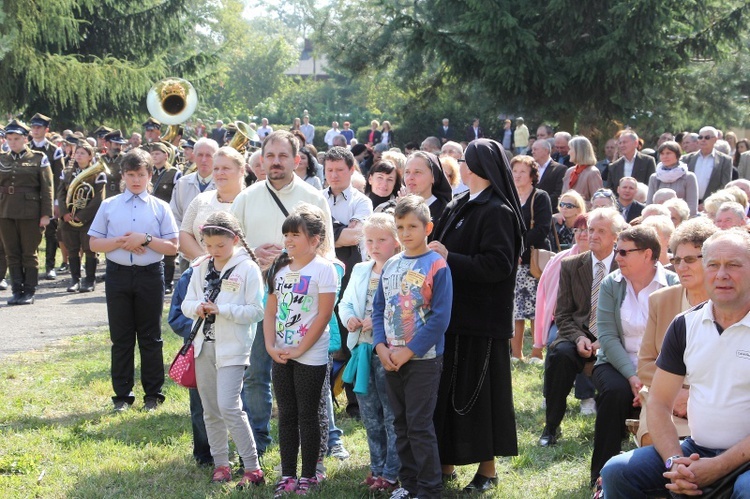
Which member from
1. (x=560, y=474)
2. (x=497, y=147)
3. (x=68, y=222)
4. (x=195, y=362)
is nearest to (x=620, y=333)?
(x=560, y=474)

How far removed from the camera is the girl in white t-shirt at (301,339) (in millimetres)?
5812

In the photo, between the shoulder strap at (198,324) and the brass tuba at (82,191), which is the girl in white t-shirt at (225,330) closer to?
the shoulder strap at (198,324)

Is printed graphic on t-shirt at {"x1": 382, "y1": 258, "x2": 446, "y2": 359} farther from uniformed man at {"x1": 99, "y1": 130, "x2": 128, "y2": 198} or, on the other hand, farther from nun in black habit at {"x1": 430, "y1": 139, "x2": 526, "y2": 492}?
uniformed man at {"x1": 99, "y1": 130, "x2": 128, "y2": 198}

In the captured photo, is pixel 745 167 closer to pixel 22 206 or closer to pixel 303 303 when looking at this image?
pixel 22 206

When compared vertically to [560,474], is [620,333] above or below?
above

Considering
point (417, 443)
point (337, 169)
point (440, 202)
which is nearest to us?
point (417, 443)

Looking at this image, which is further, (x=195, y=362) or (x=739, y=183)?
(x=739, y=183)

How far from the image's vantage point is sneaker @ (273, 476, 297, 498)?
226 inches

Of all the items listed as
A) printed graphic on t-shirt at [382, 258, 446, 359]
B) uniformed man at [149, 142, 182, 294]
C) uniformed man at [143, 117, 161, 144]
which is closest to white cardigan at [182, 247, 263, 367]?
printed graphic on t-shirt at [382, 258, 446, 359]

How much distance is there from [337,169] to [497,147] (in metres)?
2.14

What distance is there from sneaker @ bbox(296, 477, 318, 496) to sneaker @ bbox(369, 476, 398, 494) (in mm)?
365

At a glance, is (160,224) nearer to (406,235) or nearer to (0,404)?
(0,404)

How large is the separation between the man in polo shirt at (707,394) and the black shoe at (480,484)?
1.40 m

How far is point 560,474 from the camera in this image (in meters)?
6.38
